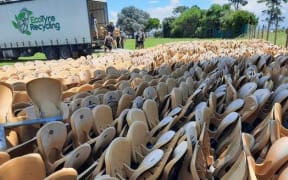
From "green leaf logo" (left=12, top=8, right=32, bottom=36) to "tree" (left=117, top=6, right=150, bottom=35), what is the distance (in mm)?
35809

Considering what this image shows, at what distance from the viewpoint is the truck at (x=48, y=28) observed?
13.2 metres

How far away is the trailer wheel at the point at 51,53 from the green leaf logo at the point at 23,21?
1118mm

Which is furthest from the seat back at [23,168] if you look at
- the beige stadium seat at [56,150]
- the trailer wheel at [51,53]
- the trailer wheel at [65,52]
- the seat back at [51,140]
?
the trailer wheel at [51,53]

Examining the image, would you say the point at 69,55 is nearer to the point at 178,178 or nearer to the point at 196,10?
the point at 178,178

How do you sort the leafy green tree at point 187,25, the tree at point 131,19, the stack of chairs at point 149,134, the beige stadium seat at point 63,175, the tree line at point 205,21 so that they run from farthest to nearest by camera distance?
1. the tree at point 131,19
2. the leafy green tree at point 187,25
3. the tree line at point 205,21
4. the stack of chairs at point 149,134
5. the beige stadium seat at point 63,175

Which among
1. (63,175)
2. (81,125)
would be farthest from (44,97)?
(63,175)

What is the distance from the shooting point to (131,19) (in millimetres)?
52000

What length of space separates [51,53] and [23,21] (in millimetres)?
1947

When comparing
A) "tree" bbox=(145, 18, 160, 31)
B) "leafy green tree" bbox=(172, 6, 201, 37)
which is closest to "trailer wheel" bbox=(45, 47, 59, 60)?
"leafy green tree" bbox=(172, 6, 201, 37)

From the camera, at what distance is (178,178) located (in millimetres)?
1077

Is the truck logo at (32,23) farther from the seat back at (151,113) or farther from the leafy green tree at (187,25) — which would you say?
the leafy green tree at (187,25)

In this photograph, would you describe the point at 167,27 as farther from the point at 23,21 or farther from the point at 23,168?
the point at 23,168

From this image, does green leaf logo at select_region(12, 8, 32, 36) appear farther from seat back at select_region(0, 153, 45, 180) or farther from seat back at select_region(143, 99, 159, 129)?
seat back at select_region(0, 153, 45, 180)

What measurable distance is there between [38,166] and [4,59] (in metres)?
15.7
